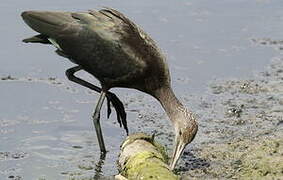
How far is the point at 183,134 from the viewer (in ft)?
28.0

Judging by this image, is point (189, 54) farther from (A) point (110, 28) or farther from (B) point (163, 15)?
(A) point (110, 28)

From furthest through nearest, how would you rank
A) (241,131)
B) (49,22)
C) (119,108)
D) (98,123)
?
(241,131), (119,108), (98,123), (49,22)

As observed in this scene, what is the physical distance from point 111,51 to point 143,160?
175 cm

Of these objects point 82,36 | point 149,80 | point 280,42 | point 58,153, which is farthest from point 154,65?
point 280,42


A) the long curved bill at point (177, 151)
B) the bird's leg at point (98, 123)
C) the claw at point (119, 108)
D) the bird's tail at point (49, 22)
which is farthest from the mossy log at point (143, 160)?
the bird's tail at point (49, 22)

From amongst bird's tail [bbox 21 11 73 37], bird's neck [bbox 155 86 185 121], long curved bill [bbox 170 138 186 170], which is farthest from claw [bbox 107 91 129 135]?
long curved bill [bbox 170 138 186 170]

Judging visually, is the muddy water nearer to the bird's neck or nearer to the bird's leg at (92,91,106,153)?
the bird's leg at (92,91,106,153)

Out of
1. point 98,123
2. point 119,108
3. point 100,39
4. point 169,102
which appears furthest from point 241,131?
point 100,39

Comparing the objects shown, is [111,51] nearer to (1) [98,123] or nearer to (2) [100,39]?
(2) [100,39]

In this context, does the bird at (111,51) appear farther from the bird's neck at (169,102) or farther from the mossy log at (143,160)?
the mossy log at (143,160)

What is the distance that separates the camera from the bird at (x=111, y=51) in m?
9.05

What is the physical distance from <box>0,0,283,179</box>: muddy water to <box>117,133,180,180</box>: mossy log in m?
0.47

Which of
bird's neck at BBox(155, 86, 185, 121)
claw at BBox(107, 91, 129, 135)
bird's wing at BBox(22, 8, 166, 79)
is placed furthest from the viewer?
claw at BBox(107, 91, 129, 135)

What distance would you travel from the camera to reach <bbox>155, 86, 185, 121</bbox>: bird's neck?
896 centimetres
